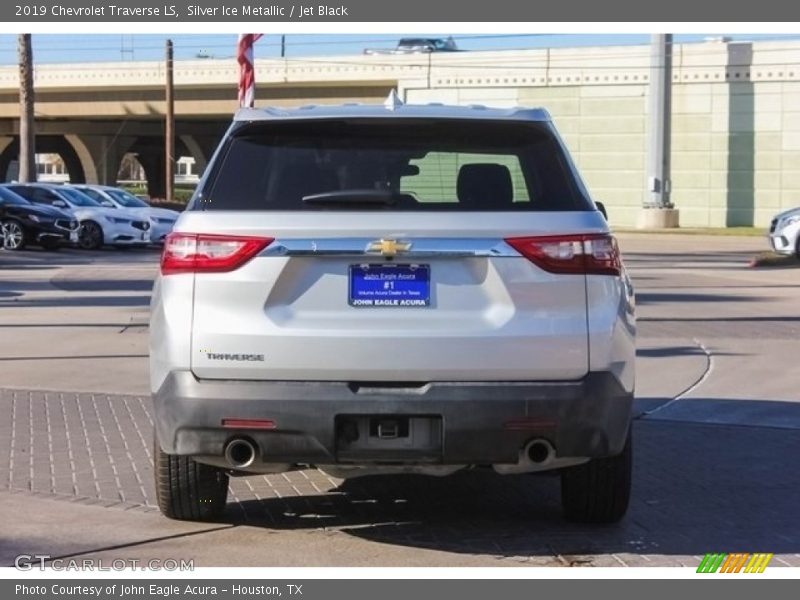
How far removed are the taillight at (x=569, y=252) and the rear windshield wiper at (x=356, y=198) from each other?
1.86 ft

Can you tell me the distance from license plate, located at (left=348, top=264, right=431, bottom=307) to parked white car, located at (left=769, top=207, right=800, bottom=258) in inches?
921

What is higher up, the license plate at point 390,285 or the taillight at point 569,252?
the taillight at point 569,252

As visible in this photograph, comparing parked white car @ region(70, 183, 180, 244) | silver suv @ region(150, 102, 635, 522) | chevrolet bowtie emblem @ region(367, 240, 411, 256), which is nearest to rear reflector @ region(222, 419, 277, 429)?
silver suv @ region(150, 102, 635, 522)

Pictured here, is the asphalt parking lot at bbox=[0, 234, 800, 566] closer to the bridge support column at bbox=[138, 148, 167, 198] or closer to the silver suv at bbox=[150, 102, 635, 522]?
the silver suv at bbox=[150, 102, 635, 522]

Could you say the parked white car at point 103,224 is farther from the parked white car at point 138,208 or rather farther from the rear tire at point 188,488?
the rear tire at point 188,488

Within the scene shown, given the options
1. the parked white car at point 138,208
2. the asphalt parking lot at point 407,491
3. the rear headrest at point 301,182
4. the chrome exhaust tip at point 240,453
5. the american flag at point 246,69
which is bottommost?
the asphalt parking lot at point 407,491

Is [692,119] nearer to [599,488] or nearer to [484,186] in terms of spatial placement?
[599,488]

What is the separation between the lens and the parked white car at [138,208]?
31.8 m

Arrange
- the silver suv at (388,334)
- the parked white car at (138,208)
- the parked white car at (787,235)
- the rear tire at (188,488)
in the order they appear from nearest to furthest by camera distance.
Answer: the silver suv at (388,334) → the rear tire at (188,488) → the parked white car at (787,235) → the parked white car at (138,208)

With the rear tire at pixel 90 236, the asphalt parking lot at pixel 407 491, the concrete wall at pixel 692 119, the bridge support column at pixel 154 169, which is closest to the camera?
the asphalt parking lot at pixel 407 491

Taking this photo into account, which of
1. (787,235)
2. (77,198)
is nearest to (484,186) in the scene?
(787,235)

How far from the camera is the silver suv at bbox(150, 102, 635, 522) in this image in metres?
5.99

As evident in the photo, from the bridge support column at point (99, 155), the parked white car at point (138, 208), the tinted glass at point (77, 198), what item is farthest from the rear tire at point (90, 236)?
the bridge support column at point (99, 155)

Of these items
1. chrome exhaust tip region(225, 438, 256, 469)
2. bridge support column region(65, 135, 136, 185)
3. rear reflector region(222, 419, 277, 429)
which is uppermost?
bridge support column region(65, 135, 136, 185)
